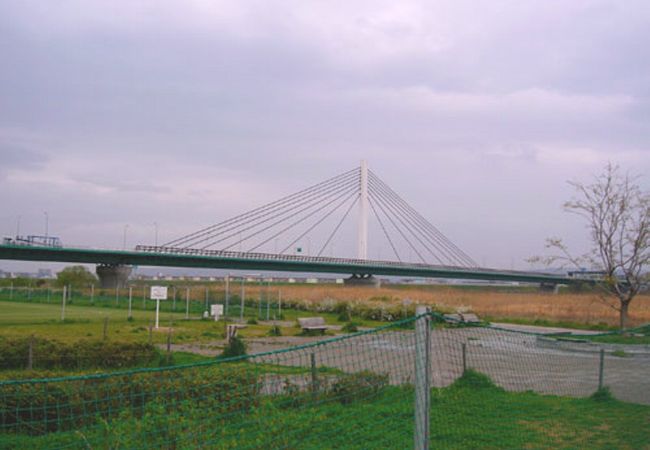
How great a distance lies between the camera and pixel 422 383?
13.5 feet

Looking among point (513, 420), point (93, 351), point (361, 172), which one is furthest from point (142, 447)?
point (361, 172)

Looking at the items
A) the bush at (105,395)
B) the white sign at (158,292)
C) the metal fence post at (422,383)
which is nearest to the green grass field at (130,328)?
the white sign at (158,292)

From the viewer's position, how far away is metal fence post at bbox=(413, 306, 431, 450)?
4.09 metres

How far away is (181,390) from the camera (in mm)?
6707

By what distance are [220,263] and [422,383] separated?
50.6 meters

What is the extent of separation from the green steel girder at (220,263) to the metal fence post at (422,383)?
4758 cm

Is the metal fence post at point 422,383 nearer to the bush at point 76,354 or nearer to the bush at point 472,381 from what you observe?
the bush at point 472,381

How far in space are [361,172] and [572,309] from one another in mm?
30790

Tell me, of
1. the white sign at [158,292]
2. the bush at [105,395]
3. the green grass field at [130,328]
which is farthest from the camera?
the white sign at [158,292]

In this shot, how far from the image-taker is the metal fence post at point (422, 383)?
4.09 m

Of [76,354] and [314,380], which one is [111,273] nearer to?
[76,354]

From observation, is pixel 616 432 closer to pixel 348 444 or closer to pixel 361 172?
pixel 348 444

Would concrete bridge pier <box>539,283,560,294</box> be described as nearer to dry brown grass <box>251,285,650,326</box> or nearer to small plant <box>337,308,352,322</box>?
dry brown grass <box>251,285,650,326</box>

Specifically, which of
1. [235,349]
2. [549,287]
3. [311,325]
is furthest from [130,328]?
[549,287]
